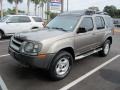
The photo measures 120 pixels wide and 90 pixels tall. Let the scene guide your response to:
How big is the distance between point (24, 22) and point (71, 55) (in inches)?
338

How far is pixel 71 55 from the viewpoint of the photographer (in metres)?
5.67

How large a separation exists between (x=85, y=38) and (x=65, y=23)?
81cm

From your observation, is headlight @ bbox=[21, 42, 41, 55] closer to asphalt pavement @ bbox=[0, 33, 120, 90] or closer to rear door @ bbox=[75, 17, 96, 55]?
asphalt pavement @ bbox=[0, 33, 120, 90]

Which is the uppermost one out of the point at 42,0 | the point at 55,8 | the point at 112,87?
the point at 42,0

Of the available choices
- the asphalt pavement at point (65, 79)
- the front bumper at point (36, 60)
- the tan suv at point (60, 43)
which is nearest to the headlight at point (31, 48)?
the tan suv at point (60, 43)

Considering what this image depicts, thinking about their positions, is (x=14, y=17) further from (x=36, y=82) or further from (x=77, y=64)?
(x=36, y=82)

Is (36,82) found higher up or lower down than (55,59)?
lower down

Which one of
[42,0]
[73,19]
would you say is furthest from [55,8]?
[42,0]

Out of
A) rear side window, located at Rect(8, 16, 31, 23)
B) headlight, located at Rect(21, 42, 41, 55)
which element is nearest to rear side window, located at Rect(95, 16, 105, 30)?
headlight, located at Rect(21, 42, 41, 55)

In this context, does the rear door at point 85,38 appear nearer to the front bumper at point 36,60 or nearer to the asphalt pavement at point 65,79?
the asphalt pavement at point 65,79

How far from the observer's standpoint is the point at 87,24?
6.49 metres

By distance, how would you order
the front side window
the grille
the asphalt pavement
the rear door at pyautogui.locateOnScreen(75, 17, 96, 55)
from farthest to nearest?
the front side window
the rear door at pyautogui.locateOnScreen(75, 17, 96, 55)
the grille
the asphalt pavement

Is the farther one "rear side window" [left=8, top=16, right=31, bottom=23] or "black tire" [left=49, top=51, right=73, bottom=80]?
"rear side window" [left=8, top=16, right=31, bottom=23]

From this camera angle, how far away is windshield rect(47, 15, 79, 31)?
5.95 m
